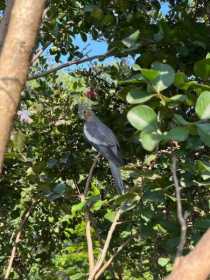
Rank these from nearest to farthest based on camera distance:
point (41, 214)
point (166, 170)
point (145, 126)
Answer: point (145, 126), point (166, 170), point (41, 214)

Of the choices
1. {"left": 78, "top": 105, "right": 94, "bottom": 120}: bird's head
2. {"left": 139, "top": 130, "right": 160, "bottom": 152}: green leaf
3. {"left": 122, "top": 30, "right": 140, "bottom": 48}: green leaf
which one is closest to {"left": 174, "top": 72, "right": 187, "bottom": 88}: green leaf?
{"left": 139, "top": 130, "right": 160, "bottom": 152}: green leaf

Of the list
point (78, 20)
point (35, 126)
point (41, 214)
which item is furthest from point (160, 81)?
point (41, 214)

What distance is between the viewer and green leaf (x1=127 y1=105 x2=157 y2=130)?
2.81ft

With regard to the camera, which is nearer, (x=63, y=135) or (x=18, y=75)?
(x=18, y=75)

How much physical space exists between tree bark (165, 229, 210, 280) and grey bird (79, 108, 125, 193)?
1121 millimetres

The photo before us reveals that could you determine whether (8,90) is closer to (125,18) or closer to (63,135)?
(125,18)

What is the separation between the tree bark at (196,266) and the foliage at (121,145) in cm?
28

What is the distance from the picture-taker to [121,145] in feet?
6.59

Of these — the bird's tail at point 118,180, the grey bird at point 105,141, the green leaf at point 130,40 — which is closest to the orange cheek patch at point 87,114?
the grey bird at point 105,141

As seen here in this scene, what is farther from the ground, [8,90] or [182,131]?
[8,90]

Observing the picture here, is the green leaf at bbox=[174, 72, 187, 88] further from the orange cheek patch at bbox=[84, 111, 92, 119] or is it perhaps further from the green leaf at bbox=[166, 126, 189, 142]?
the orange cheek patch at bbox=[84, 111, 92, 119]

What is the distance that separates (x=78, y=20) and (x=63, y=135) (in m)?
0.51

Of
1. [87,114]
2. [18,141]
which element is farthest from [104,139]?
[18,141]

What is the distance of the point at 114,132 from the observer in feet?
6.69
